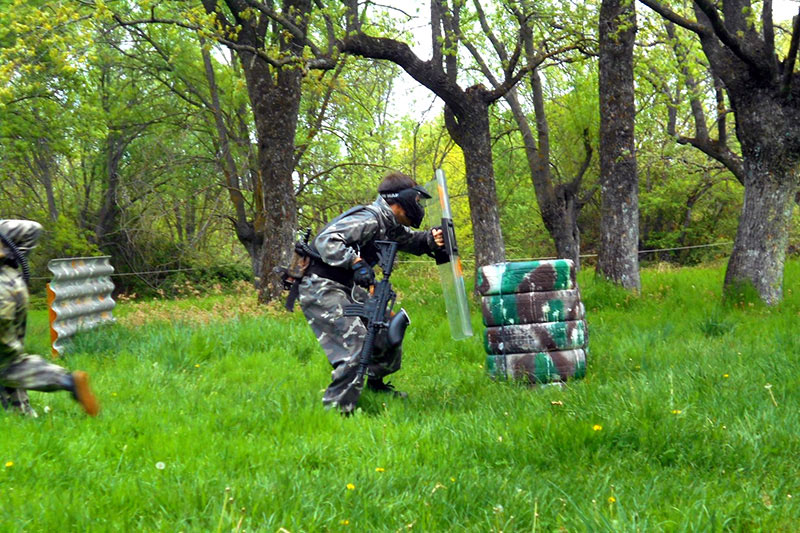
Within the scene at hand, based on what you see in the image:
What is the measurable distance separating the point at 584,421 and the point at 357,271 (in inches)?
73.9

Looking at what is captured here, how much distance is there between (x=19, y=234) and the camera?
15.0 feet

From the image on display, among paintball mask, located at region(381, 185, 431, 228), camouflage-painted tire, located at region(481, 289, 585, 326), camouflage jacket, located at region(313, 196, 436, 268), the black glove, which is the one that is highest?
paintball mask, located at region(381, 185, 431, 228)

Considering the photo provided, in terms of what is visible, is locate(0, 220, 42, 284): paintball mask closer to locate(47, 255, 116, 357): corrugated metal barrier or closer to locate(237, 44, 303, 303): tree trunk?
locate(47, 255, 116, 357): corrugated metal barrier

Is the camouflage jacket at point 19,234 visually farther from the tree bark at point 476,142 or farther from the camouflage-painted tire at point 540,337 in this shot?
the tree bark at point 476,142

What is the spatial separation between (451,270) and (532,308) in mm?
898

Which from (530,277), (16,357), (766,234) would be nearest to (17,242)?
(16,357)

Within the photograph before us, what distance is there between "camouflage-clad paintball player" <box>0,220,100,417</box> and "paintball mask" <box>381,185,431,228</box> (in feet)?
8.48

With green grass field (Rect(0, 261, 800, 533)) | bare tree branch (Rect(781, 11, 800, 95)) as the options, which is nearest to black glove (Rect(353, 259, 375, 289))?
green grass field (Rect(0, 261, 800, 533))

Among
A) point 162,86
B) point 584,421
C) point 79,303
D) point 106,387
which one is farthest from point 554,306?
point 162,86

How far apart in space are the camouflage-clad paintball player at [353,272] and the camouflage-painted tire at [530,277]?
0.67m

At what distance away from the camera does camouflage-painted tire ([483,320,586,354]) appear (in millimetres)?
5590

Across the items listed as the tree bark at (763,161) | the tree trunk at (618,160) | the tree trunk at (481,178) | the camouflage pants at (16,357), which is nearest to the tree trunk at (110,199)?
the tree trunk at (481,178)

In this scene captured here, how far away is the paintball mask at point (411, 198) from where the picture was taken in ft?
17.5

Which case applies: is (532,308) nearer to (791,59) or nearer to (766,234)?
(766,234)
